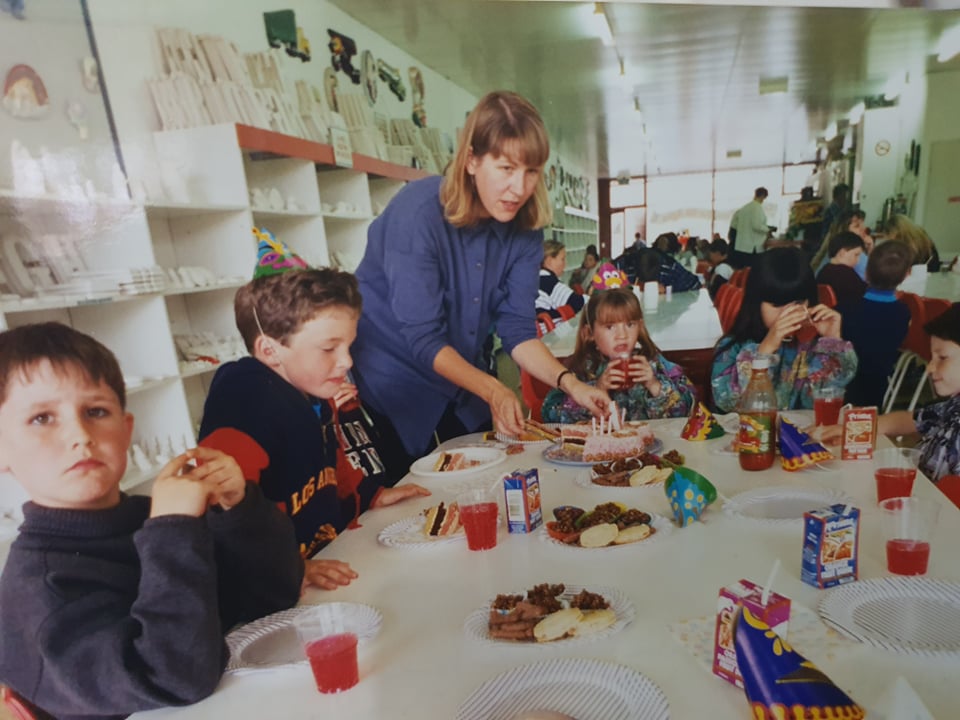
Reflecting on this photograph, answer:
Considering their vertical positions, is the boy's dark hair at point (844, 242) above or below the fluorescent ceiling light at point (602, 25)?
below

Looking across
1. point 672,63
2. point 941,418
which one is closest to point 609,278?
point 672,63

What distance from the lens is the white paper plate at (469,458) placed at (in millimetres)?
1524

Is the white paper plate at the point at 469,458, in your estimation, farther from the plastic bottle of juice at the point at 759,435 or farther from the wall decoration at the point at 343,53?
the wall decoration at the point at 343,53

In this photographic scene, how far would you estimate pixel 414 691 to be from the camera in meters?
0.70

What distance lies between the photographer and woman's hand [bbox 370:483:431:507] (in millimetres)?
1368

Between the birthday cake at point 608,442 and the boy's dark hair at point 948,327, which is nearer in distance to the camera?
the birthday cake at point 608,442

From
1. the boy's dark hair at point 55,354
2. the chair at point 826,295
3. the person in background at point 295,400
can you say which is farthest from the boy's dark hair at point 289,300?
the chair at point 826,295

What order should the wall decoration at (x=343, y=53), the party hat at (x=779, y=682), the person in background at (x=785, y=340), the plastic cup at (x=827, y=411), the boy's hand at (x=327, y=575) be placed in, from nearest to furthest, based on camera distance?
the party hat at (x=779, y=682) < the boy's hand at (x=327, y=575) < the plastic cup at (x=827, y=411) < the wall decoration at (x=343, y=53) < the person in background at (x=785, y=340)

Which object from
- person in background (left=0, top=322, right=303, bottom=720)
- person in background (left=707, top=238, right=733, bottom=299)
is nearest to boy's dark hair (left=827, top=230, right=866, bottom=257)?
person in background (left=707, top=238, right=733, bottom=299)

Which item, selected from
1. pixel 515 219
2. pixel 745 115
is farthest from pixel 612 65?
pixel 515 219

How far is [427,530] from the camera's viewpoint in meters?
1.15

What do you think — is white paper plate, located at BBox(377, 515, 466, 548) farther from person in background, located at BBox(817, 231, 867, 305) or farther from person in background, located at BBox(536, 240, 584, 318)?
person in background, located at BBox(817, 231, 867, 305)

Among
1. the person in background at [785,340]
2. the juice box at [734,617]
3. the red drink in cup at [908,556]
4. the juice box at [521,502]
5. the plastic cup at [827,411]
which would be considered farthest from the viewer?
the person in background at [785,340]

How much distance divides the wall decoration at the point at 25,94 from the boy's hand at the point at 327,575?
3.89ft
